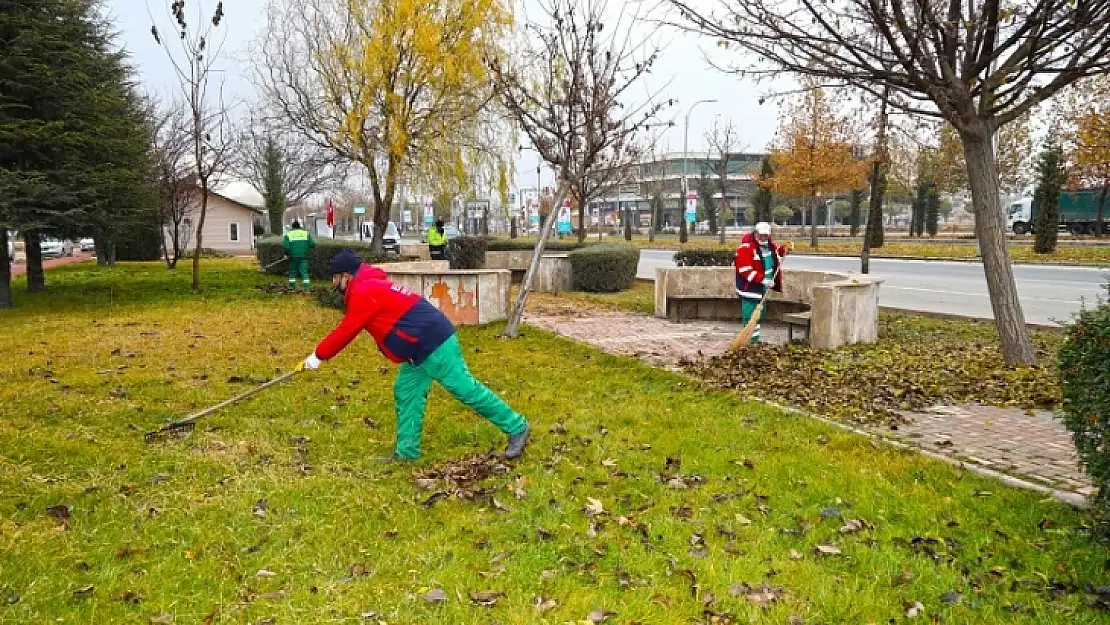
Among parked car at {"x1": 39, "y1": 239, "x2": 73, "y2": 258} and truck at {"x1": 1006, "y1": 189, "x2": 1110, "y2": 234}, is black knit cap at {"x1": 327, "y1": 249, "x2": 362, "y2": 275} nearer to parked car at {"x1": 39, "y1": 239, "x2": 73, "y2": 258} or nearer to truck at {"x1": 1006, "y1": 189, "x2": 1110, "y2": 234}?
parked car at {"x1": 39, "y1": 239, "x2": 73, "y2": 258}

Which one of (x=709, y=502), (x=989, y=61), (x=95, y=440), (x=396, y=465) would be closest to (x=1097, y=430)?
(x=709, y=502)

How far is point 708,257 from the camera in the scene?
53.7 feet

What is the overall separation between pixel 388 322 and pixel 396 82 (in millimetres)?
13703

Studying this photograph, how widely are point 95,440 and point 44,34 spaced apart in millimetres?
10325

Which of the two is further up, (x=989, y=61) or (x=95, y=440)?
(x=989, y=61)

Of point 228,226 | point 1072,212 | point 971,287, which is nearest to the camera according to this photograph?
point 971,287

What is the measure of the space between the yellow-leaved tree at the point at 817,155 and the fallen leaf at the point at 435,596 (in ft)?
100.0

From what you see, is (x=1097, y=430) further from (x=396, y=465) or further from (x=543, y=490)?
(x=396, y=465)

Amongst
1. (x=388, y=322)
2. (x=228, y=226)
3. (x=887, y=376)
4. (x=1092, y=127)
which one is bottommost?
(x=887, y=376)

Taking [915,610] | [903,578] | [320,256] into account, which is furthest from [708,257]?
[915,610]

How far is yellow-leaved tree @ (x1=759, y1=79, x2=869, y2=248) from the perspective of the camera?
3122 cm

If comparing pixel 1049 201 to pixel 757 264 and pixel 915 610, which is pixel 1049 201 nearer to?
pixel 757 264

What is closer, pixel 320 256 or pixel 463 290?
pixel 463 290

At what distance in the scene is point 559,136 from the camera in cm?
1079
